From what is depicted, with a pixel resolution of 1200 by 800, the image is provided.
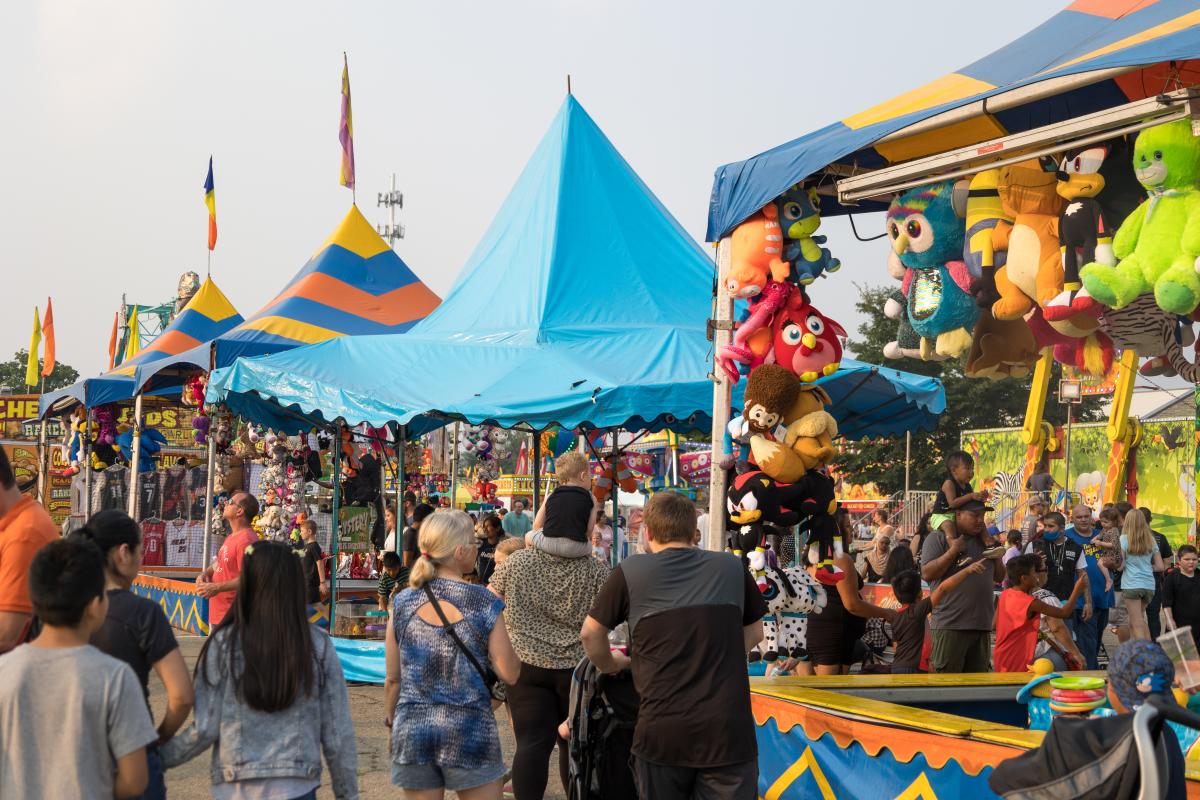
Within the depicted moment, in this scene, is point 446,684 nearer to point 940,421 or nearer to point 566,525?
point 566,525

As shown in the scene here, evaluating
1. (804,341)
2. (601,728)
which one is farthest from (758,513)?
(601,728)

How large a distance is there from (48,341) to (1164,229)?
3384 cm

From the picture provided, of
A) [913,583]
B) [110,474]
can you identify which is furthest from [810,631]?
[110,474]

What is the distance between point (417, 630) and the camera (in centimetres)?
462

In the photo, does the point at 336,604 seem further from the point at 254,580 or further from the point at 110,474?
the point at 110,474

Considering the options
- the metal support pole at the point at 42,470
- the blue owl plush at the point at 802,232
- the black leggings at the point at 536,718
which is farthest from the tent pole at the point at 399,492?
the metal support pole at the point at 42,470

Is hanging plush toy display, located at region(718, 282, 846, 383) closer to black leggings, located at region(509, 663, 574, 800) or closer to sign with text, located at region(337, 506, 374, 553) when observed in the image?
black leggings, located at region(509, 663, 574, 800)

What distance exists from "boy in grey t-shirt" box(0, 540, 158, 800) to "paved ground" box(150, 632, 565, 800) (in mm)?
3956

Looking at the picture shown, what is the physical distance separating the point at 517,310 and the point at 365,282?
5.28 metres


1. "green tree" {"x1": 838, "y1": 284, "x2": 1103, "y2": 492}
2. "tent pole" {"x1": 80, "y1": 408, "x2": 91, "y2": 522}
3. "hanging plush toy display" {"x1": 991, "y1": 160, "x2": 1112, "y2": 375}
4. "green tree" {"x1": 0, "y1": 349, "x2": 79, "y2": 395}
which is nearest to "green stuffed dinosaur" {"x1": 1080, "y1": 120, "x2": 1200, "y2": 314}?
"hanging plush toy display" {"x1": 991, "y1": 160, "x2": 1112, "y2": 375}

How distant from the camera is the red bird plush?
731 cm

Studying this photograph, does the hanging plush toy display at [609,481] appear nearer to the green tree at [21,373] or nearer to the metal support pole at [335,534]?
the metal support pole at [335,534]

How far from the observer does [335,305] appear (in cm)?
1680

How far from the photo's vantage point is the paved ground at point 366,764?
733cm
